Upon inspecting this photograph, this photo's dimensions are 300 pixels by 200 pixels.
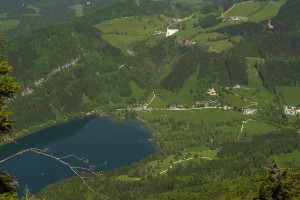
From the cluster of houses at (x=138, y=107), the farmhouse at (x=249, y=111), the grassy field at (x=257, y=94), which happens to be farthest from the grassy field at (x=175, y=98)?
the farmhouse at (x=249, y=111)

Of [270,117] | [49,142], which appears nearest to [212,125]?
[270,117]

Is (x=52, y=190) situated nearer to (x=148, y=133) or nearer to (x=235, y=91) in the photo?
(x=148, y=133)

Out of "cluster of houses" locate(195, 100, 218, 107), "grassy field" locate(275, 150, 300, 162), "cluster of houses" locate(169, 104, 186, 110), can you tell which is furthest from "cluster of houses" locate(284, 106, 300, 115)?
"grassy field" locate(275, 150, 300, 162)

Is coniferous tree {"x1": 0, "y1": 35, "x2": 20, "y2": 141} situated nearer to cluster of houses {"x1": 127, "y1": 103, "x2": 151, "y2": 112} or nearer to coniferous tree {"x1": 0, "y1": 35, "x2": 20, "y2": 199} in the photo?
coniferous tree {"x1": 0, "y1": 35, "x2": 20, "y2": 199}

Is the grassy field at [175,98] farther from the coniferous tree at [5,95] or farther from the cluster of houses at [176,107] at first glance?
the coniferous tree at [5,95]

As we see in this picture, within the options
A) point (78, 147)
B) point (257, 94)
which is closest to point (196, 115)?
point (257, 94)
